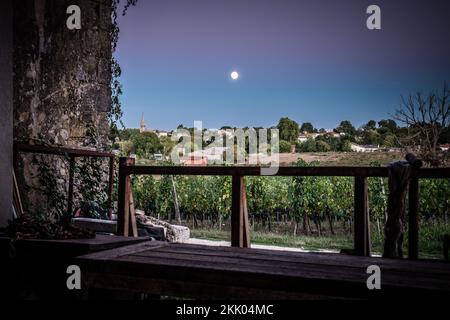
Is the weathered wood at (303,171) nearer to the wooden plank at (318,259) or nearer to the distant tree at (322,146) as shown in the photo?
the wooden plank at (318,259)

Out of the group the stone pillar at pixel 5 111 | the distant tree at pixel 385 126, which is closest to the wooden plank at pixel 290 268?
the stone pillar at pixel 5 111

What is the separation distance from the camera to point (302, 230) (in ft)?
45.0

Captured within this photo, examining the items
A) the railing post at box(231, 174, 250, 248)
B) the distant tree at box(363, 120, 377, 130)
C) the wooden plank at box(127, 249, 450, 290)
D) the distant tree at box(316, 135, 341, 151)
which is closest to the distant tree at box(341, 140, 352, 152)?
the distant tree at box(316, 135, 341, 151)

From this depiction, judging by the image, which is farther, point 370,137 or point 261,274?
point 370,137

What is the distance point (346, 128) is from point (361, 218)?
93.6 feet

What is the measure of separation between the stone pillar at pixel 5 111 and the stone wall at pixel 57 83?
2093mm

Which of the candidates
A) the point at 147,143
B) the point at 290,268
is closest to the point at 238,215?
the point at 290,268

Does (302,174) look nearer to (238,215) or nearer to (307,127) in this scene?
(238,215)

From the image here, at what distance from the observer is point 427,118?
53.5 ft

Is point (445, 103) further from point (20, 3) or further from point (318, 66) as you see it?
point (318, 66)

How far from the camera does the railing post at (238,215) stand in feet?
10.2

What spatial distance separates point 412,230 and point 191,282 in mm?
1750

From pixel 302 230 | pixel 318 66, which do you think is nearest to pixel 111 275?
pixel 302 230

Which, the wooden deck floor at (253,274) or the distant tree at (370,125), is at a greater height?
the distant tree at (370,125)
